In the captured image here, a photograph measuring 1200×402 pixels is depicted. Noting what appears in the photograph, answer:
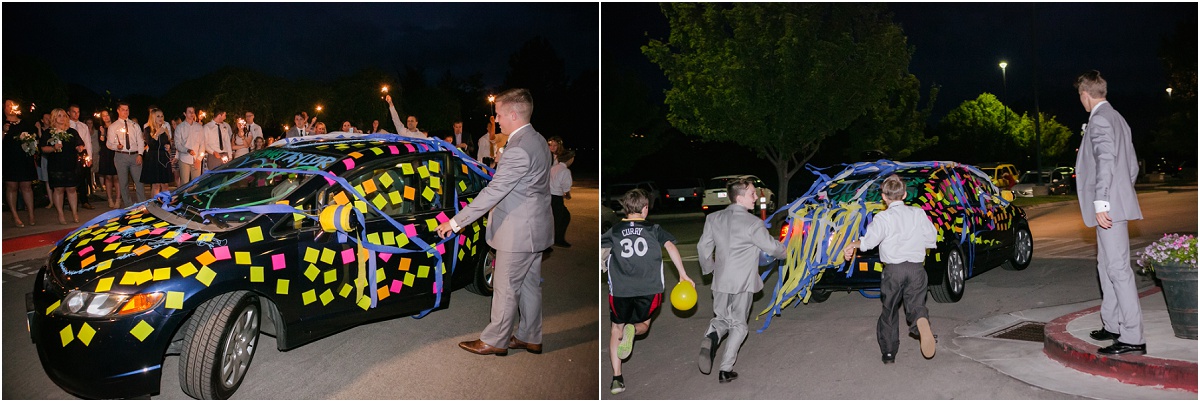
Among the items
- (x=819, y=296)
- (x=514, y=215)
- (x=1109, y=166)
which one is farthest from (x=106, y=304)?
(x=819, y=296)

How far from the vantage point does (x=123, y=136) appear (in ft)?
44.9

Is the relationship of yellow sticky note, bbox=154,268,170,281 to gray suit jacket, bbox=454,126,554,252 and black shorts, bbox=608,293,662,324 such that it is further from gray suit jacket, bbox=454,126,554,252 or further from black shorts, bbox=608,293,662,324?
black shorts, bbox=608,293,662,324

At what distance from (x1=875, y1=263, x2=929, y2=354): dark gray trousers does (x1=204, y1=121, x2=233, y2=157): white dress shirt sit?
1089 centimetres

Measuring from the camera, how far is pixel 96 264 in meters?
5.15

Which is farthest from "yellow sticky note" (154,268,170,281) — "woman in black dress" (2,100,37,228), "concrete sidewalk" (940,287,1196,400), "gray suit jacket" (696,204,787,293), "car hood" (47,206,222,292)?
"woman in black dress" (2,100,37,228)

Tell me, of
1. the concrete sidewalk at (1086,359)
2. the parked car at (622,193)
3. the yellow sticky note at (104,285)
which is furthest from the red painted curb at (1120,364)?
the parked car at (622,193)

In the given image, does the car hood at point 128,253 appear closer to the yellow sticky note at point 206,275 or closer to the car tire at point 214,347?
the yellow sticky note at point 206,275

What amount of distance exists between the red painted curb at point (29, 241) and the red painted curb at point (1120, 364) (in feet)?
37.2

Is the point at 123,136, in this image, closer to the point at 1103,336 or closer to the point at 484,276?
the point at 484,276

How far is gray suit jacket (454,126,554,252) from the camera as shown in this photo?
608cm

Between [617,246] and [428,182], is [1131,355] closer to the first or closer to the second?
[617,246]

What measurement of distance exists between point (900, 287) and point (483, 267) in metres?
3.59

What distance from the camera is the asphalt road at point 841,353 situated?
236 inches

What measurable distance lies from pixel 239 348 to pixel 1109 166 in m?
5.79
